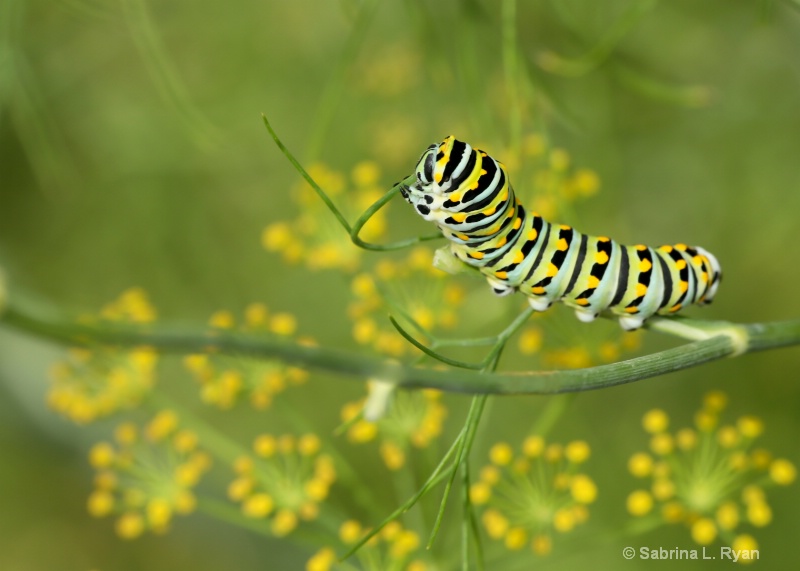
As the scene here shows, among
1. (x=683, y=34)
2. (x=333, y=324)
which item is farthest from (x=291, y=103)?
(x=683, y=34)

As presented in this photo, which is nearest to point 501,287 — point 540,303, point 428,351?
point 540,303

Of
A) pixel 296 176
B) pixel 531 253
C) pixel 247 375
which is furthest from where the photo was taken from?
pixel 296 176

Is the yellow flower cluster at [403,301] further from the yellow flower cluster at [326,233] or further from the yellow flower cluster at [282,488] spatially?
the yellow flower cluster at [282,488]

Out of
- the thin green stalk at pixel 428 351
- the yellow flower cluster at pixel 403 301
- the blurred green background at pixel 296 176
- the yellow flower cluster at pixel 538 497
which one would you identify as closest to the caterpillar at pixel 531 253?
the thin green stalk at pixel 428 351

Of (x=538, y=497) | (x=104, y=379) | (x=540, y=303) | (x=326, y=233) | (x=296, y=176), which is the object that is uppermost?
(x=296, y=176)

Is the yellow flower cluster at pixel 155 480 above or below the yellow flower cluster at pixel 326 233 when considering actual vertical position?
below

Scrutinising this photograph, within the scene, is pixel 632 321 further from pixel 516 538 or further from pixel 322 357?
pixel 322 357

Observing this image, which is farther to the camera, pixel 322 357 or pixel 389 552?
pixel 389 552
